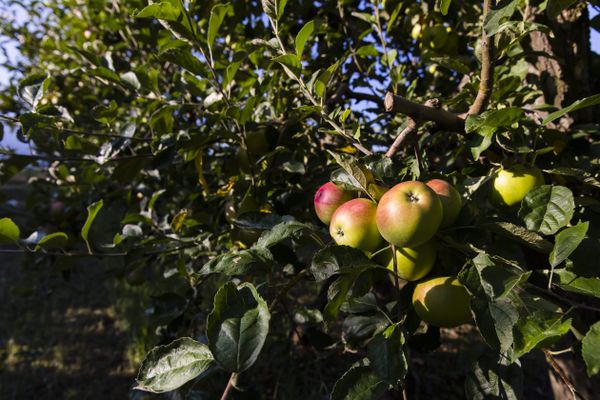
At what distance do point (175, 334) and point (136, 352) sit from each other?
1.93 metres

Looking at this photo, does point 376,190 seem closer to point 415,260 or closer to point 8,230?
point 415,260

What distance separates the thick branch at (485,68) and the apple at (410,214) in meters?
0.26

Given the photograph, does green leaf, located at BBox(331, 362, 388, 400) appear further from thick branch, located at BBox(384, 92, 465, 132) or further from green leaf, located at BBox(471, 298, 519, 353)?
thick branch, located at BBox(384, 92, 465, 132)

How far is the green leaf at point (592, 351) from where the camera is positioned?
50 cm

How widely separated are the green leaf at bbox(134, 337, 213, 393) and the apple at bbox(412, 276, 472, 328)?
15.9 inches

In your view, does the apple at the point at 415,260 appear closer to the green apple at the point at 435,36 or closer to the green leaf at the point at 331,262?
the green leaf at the point at 331,262

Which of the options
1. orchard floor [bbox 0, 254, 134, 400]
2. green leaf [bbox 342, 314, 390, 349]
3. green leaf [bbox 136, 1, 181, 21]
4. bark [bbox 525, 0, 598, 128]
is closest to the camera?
green leaf [bbox 136, 1, 181, 21]

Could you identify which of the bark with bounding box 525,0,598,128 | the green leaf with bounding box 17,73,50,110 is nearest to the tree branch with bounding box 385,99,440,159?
the bark with bounding box 525,0,598,128

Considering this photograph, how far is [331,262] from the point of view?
645 millimetres

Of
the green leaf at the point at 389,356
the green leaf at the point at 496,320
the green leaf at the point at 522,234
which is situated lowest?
the green leaf at the point at 389,356

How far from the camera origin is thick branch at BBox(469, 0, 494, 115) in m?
0.73

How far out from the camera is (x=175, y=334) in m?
1.35

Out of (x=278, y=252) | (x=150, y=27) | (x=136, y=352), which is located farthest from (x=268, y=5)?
(x=136, y=352)

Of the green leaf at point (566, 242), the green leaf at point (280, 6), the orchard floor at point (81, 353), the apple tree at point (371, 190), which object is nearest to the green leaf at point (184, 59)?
the apple tree at point (371, 190)
